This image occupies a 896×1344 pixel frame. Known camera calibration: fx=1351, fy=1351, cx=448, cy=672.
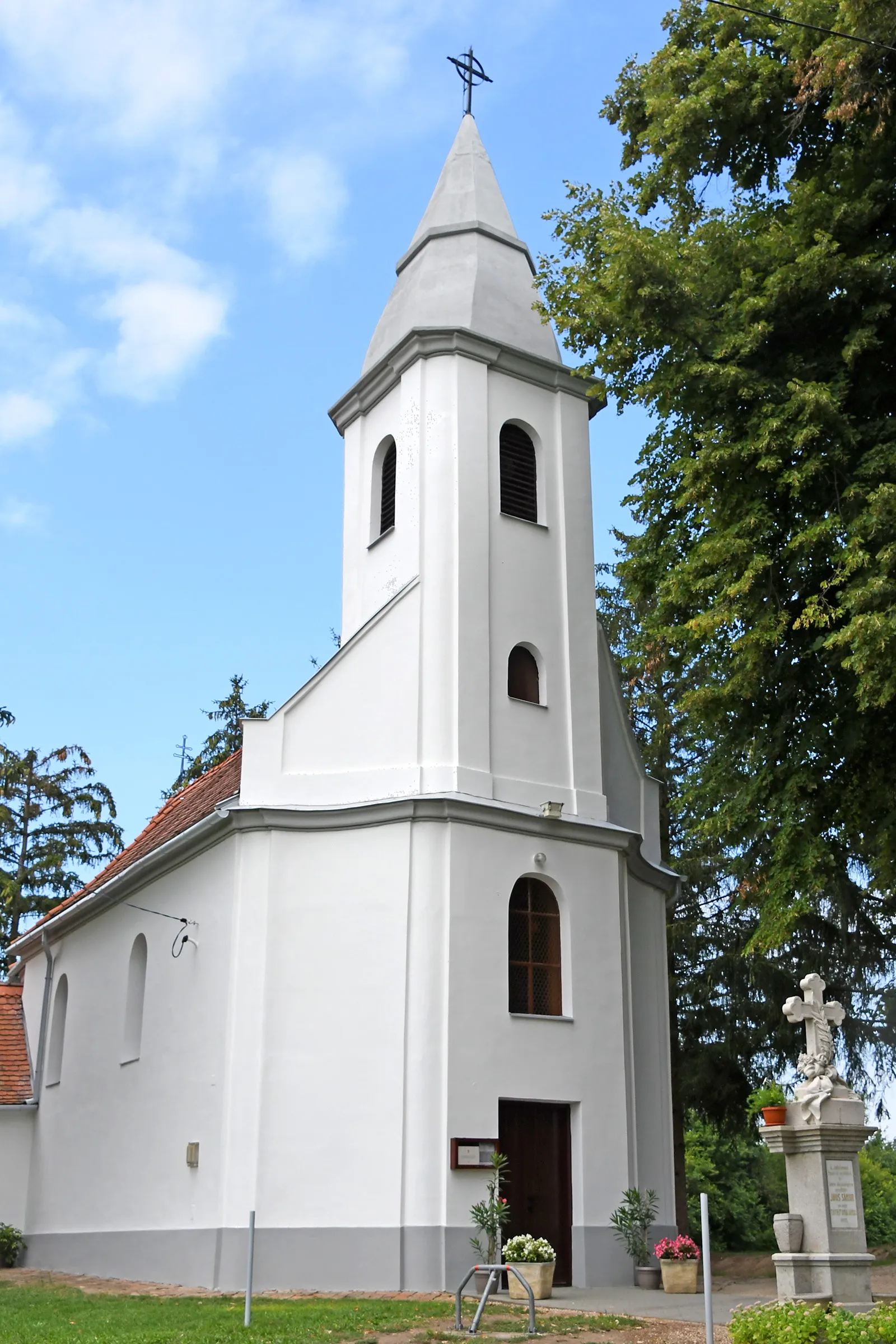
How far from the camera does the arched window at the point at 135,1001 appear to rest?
21938 mm

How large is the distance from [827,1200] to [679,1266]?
4.26 meters

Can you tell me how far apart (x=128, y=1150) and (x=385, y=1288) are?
20.2ft

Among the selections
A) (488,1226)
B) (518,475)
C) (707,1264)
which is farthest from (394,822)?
(707,1264)

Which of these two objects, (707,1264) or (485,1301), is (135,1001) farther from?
(707,1264)

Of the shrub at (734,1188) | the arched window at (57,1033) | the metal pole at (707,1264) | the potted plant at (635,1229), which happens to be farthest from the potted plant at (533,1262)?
the shrub at (734,1188)

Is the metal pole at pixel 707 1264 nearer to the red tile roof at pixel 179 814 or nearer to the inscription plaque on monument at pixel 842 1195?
the inscription plaque on monument at pixel 842 1195

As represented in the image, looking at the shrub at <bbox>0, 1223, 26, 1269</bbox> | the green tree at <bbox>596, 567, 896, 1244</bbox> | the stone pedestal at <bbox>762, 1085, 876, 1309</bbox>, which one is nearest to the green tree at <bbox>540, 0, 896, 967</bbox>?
the stone pedestal at <bbox>762, 1085, 876, 1309</bbox>

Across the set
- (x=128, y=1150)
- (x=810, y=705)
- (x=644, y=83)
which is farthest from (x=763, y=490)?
(x=128, y=1150)

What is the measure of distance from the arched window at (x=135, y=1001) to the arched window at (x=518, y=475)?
30.7 ft

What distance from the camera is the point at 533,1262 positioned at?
49.6 ft

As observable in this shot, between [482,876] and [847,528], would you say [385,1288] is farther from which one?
[847,528]

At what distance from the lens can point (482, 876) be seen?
1831 cm

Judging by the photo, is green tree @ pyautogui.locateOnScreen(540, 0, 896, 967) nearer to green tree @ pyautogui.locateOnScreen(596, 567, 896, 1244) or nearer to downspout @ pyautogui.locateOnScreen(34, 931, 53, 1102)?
green tree @ pyautogui.locateOnScreen(596, 567, 896, 1244)

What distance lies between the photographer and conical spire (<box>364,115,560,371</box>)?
22062 mm
